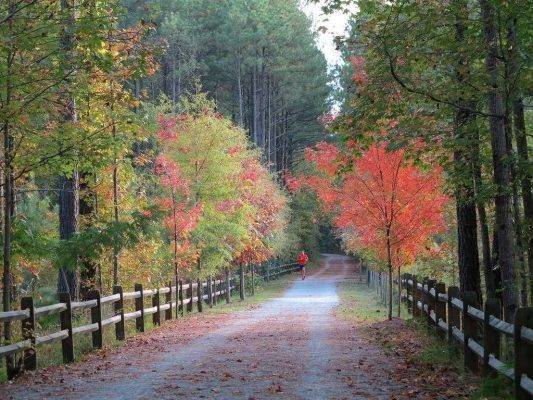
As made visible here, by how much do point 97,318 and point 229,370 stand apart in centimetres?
373

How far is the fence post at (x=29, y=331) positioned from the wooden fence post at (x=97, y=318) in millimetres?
2682

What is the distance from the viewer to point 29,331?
9.89 meters

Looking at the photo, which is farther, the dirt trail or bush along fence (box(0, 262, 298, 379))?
bush along fence (box(0, 262, 298, 379))

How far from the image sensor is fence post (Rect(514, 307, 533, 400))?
659 cm

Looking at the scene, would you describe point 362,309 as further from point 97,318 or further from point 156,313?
point 97,318

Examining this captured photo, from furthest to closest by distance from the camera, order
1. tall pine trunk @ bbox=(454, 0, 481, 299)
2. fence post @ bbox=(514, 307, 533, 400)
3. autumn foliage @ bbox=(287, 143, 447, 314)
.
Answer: autumn foliage @ bbox=(287, 143, 447, 314) < tall pine trunk @ bbox=(454, 0, 481, 299) < fence post @ bbox=(514, 307, 533, 400)

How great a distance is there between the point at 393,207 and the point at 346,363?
8.47 metres

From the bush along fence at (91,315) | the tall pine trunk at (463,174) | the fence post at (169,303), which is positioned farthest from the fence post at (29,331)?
the fence post at (169,303)

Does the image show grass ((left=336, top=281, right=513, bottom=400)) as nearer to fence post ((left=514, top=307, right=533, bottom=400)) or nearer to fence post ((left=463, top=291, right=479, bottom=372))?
fence post ((left=463, top=291, right=479, bottom=372))

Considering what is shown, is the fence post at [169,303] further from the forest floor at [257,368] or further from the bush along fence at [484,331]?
the bush along fence at [484,331]

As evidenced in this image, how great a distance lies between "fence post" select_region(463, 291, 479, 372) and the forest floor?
256mm

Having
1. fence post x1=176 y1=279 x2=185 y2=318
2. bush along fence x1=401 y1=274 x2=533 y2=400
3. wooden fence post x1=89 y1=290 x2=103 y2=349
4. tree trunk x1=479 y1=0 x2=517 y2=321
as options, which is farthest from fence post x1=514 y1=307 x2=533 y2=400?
fence post x1=176 y1=279 x2=185 y2=318

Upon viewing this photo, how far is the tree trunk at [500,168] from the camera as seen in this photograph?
925 cm

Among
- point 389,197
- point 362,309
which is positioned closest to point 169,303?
point 389,197
